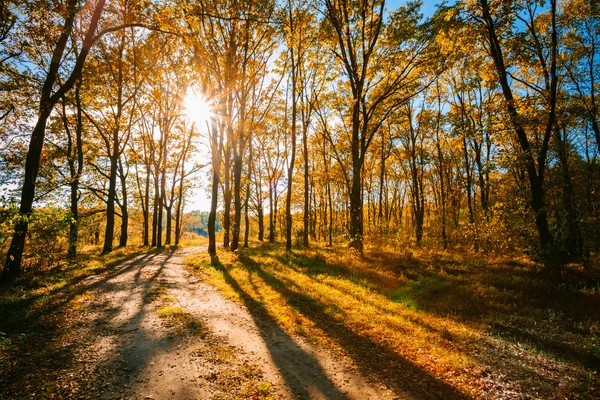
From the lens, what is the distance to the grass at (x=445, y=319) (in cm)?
455

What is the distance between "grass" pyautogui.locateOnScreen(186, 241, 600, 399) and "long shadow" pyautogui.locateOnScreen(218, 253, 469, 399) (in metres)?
0.02

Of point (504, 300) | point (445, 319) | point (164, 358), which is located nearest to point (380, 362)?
point (445, 319)

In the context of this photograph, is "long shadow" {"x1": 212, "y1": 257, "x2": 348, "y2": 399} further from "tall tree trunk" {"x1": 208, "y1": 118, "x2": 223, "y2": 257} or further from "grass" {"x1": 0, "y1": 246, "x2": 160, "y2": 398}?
"tall tree trunk" {"x1": 208, "y1": 118, "x2": 223, "y2": 257}

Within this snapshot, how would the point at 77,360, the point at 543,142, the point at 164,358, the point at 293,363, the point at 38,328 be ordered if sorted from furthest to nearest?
the point at 543,142, the point at 38,328, the point at 293,363, the point at 164,358, the point at 77,360

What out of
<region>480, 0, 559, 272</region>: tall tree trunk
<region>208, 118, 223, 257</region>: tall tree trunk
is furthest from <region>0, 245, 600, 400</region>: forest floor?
<region>208, 118, 223, 257</region>: tall tree trunk

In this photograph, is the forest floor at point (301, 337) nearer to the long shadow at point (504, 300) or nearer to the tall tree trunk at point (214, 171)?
the long shadow at point (504, 300)

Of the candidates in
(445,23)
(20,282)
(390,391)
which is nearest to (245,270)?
(20,282)

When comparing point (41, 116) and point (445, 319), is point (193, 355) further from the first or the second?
point (41, 116)

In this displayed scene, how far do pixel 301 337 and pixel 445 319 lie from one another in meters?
4.03

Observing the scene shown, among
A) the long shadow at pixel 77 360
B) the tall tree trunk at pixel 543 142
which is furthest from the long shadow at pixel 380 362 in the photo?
the tall tree trunk at pixel 543 142

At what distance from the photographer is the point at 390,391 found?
13.8 feet

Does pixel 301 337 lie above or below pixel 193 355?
below

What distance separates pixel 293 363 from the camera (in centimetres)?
495

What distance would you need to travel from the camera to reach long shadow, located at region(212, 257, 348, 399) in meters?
4.17
